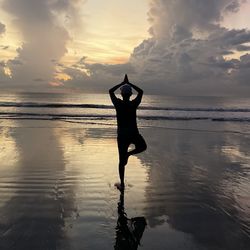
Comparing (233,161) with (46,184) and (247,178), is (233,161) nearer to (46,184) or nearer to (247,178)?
(247,178)

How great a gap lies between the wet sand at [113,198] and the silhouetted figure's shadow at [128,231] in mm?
78

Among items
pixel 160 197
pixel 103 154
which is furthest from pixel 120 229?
pixel 103 154

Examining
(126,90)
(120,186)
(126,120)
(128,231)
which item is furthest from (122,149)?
(128,231)

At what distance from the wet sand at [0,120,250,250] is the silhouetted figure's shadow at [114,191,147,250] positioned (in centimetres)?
8

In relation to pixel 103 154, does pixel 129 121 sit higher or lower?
higher

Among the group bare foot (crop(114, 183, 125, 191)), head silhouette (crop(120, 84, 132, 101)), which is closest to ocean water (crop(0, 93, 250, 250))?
bare foot (crop(114, 183, 125, 191))

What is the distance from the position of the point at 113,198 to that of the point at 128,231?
1.54 metres

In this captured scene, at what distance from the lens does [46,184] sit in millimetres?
7348

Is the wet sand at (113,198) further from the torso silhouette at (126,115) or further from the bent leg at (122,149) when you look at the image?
the torso silhouette at (126,115)

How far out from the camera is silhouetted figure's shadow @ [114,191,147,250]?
439cm

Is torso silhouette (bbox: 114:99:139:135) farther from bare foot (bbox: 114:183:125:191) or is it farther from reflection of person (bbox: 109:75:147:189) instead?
bare foot (bbox: 114:183:125:191)

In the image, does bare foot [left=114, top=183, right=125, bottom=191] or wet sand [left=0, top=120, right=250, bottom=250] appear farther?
bare foot [left=114, top=183, right=125, bottom=191]

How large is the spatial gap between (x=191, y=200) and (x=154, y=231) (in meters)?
→ 1.77

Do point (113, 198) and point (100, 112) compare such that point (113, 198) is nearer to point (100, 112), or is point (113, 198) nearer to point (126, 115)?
point (126, 115)
